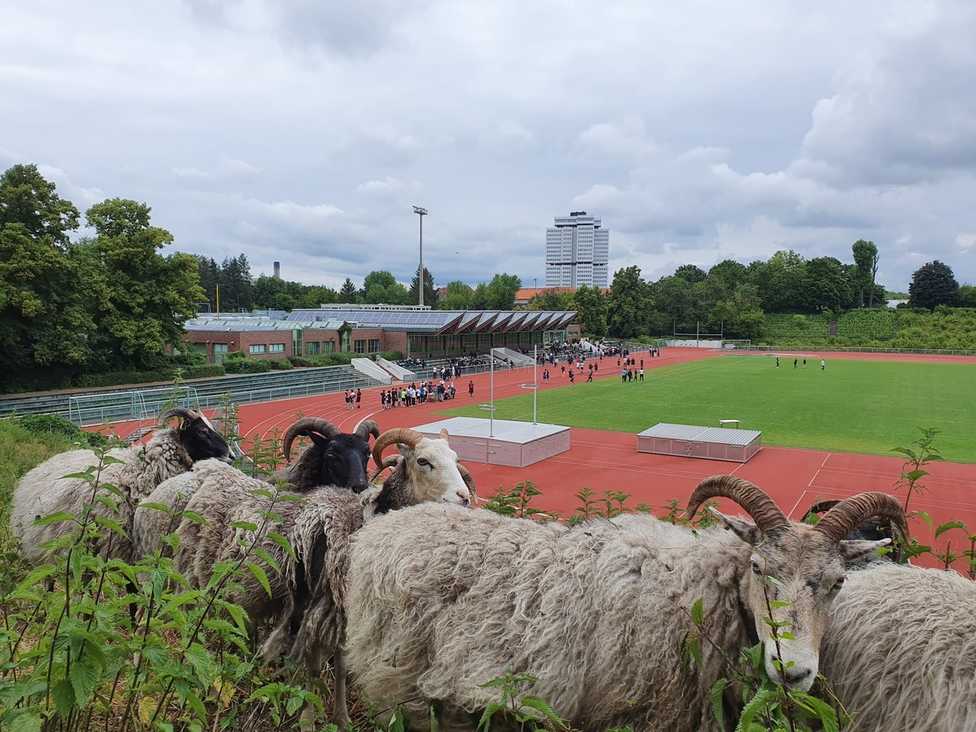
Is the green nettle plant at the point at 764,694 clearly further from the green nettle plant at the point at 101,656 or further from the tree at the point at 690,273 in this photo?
the tree at the point at 690,273

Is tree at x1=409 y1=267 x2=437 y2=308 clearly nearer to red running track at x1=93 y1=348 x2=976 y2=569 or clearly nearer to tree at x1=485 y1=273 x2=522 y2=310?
tree at x1=485 y1=273 x2=522 y2=310

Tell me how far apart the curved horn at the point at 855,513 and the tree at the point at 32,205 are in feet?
118

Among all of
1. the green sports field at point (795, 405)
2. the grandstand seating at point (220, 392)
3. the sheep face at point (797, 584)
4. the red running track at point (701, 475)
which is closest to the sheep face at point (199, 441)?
the sheep face at point (797, 584)

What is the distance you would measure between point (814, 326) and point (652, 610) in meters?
112

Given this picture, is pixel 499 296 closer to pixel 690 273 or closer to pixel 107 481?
pixel 690 273

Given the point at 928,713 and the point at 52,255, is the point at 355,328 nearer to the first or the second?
the point at 52,255

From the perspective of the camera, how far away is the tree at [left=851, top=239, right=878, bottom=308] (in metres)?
111

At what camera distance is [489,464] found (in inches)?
882

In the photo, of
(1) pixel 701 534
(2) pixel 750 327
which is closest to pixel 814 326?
(2) pixel 750 327

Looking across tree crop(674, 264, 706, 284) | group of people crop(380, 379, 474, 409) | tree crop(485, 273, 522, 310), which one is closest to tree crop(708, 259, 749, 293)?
tree crop(674, 264, 706, 284)

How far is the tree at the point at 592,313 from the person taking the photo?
296ft

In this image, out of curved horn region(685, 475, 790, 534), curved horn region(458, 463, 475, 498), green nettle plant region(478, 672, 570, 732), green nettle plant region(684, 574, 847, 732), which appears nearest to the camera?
green nettle plant region(684, 574, 847, 732)

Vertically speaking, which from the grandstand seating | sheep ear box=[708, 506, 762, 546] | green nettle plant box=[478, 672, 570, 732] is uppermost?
sheep ear box=[708, 506, 762, 546]

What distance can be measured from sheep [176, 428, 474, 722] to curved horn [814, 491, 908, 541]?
319cm
